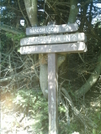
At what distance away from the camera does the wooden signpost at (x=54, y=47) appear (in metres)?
3.07

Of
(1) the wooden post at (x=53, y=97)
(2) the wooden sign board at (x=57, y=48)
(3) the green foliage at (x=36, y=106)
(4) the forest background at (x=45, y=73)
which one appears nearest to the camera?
(2) the wooden sign board at (x=57, y=48)

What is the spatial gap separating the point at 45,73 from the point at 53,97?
0.71 metres

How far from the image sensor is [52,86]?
3.20m

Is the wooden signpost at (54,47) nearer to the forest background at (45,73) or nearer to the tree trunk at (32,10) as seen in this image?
the forest background at (45,73)

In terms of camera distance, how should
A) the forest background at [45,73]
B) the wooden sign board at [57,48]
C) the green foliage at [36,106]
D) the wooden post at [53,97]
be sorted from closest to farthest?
1. the wooden sign board at [57,48]
2. the wooden post at [53,97]
3. the green foliage at [36,106]
4. the forest background at [45,73]

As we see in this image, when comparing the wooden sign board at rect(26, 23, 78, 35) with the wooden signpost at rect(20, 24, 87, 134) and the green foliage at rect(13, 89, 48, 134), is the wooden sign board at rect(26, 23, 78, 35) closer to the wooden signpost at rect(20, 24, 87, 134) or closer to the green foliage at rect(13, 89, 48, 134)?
the wooden signpost at rect(20, 24, 87, 134)

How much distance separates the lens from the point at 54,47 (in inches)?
126

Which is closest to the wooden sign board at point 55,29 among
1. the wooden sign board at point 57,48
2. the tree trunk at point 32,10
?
the wooden sign board at point 57,48

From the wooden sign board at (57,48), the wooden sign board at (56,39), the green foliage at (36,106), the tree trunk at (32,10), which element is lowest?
the green foliage at (36,106)

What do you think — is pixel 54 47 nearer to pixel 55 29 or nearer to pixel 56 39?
pixel 56 39

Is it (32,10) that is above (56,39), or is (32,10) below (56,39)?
above

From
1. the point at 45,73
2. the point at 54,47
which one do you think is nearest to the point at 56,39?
the point at 54,47

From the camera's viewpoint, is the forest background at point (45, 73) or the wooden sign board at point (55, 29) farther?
the forest background at point (45, 73)

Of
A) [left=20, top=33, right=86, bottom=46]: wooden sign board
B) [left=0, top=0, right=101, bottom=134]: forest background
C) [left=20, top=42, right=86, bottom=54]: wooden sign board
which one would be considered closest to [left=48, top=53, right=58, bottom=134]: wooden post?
[left=20, top=42, right=86, bottom=54]: wooden sign board
